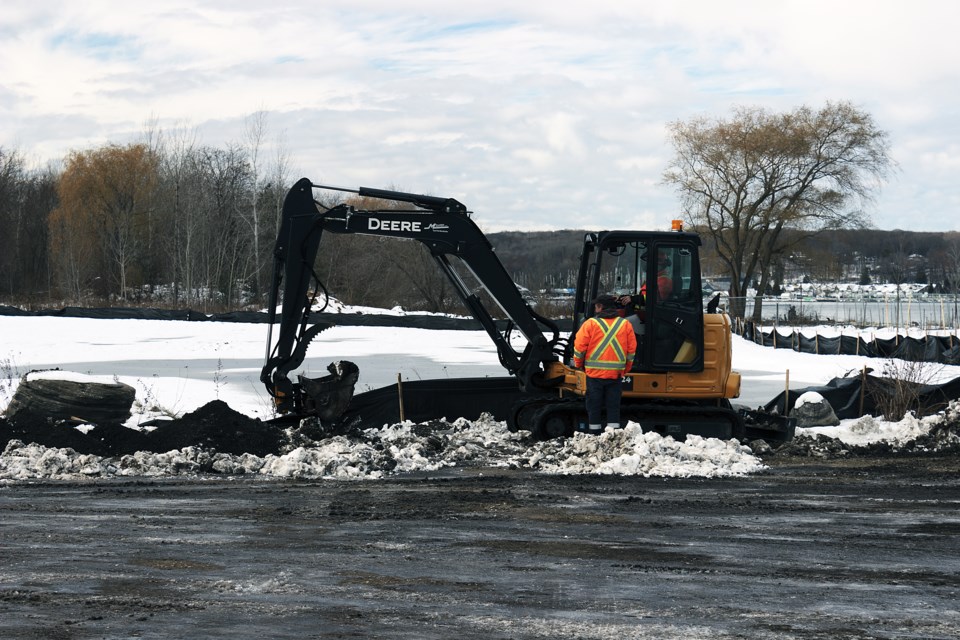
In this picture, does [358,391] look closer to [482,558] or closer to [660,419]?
[660,419]

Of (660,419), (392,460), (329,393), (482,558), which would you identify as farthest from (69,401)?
(482,558)

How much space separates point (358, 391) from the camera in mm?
20078

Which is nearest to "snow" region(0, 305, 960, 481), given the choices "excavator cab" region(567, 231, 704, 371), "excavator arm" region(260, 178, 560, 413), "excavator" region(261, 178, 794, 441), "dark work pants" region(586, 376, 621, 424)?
"dark work pants" region(586, 376, 621, 424)

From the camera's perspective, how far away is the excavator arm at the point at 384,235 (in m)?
13.3

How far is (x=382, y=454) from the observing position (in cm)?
1214

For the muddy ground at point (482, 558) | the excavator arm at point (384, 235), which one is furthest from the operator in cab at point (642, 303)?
the muddy ground at point (482, 558)

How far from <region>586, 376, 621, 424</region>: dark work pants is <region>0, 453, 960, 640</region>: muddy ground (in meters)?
1.36

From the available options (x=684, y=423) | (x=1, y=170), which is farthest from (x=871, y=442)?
(x=1, y=170)

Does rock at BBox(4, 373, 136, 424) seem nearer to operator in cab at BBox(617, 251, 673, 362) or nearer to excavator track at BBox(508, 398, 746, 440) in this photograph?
excavator track at BBox(508, 398, 746, 440)

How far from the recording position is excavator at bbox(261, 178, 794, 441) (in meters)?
13.1

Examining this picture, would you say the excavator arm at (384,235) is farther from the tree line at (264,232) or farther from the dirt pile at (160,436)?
the tree line at (264,232)

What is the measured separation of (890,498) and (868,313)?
5651 centimetres

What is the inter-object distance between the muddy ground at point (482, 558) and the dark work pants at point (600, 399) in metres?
1.36

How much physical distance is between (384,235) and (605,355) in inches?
127
